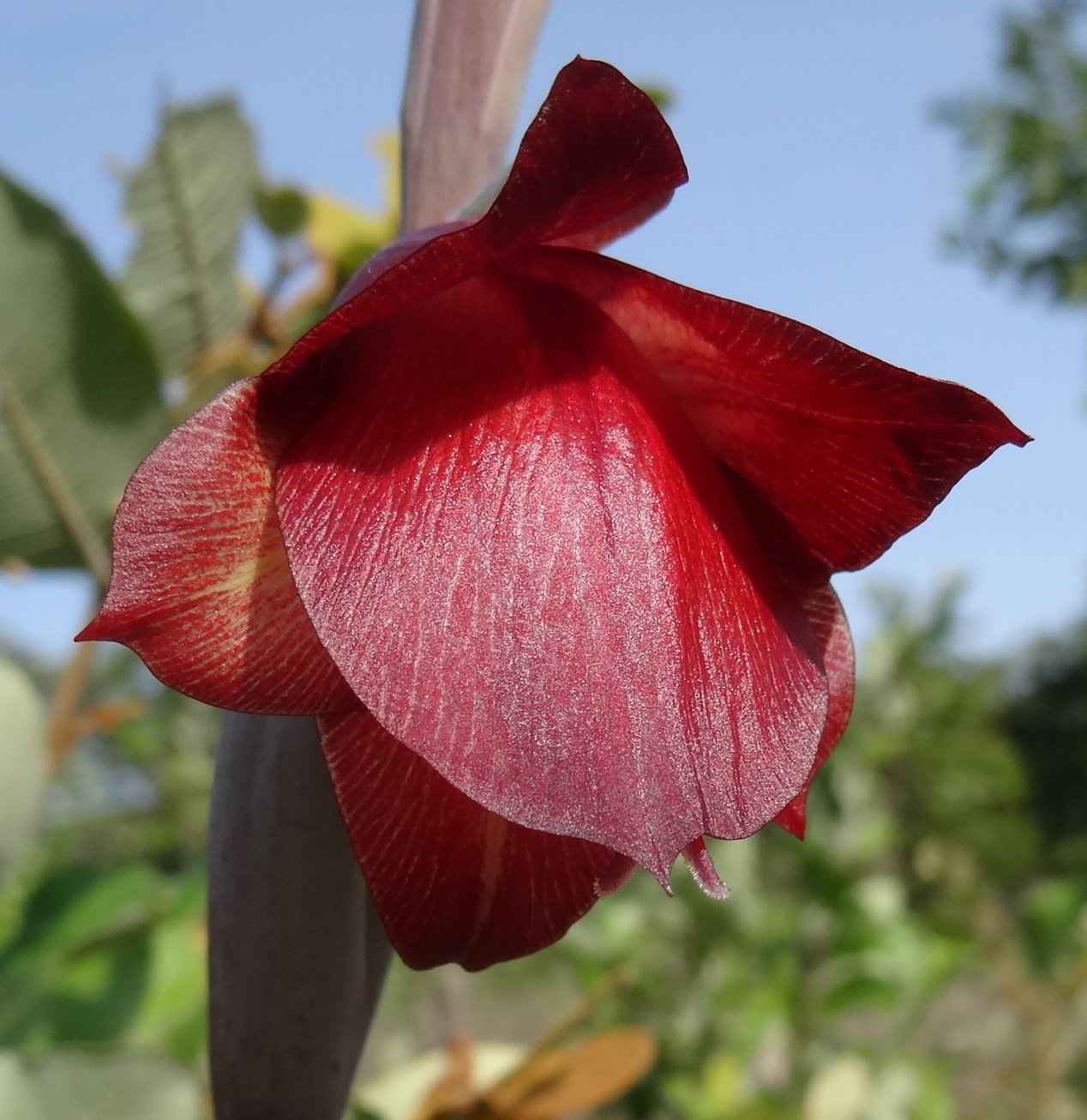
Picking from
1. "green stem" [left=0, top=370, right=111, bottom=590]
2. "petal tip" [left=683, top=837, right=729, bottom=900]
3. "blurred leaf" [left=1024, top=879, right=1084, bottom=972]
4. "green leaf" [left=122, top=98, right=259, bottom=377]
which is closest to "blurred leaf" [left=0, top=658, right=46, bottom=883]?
"green stem" [left=0, top=370, right=111, bottom=590]

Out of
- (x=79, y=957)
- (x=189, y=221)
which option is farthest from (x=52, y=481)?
(x=79, y=957)

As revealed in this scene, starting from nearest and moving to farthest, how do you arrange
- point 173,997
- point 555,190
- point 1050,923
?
point 555,190, point 173,997, point 1050,923

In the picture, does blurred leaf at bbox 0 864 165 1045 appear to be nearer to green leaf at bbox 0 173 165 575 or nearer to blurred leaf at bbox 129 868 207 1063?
blurred leaf at bbox 129 868 207 1063

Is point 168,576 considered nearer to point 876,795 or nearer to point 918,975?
point 918,975

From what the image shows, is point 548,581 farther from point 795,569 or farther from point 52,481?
point 52,481

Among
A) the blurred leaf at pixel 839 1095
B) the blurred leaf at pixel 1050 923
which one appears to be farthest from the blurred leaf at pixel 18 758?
the blurred leaf at pixel 1050 923
